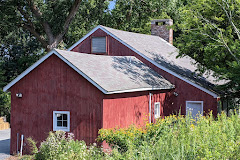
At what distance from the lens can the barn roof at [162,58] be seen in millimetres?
20656

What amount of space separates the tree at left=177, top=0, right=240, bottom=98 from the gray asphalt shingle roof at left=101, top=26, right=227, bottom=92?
145 centimetres

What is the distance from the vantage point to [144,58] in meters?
21.5

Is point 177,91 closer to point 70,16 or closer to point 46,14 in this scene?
point 70,16

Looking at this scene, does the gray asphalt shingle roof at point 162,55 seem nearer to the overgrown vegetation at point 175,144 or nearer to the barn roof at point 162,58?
the barn roof at point 162,58

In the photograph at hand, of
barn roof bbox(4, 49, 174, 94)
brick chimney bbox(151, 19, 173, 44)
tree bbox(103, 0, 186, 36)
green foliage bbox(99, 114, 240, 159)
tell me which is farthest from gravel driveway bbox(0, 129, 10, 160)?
tree bbox(103, 0, 186, 36)

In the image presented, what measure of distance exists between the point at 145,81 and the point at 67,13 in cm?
1382

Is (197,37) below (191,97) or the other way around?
the other way around

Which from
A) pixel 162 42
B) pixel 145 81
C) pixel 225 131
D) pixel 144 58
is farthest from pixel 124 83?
pixel 162 42

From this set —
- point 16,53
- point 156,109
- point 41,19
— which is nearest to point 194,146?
point 156,109

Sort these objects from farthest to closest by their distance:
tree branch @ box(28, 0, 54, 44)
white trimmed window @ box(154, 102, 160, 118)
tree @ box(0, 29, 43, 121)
Result: tree @ box(0, 29, 43, 121), tree branch @ box(28, 0, 54, 44), white trimmed window @ box(154, 102, 160, 118)

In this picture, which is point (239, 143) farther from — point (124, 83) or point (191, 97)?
point (191, 97)

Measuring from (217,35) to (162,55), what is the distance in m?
5.92

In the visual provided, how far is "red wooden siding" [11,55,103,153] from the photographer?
14898mm

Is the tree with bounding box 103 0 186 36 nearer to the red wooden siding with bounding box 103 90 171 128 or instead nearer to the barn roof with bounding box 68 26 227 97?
the barn roof with bounding box 68 26 227 97
